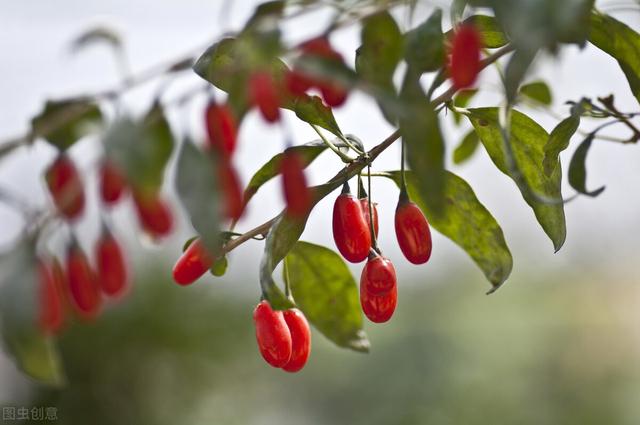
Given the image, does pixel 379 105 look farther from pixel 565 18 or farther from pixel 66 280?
pixel 66 280

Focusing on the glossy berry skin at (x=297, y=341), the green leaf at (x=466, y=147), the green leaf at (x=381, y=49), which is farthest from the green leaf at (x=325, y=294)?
the green leaf at (x=381, y=49)

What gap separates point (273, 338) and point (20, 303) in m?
0.30

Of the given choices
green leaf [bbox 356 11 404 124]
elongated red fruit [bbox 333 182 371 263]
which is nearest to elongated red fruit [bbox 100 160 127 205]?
green leaf [bbox 356 11 404 124]

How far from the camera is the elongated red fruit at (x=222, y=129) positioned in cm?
50

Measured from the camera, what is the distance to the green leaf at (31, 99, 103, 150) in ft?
1.67

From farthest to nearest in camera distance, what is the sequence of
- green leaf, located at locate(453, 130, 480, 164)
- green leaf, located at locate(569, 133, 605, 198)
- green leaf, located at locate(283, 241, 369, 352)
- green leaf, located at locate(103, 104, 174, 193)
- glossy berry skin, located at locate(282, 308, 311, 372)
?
1. green leaf, located at locate(453, 130, 480, 164)
2. green leaf, located at locate(283, 241, 369, 352)
3. glossy berry skin, located at locate(282, 308, 311, 372)
4. green leaf, located at locate(569, 133, 605, 198)
5. green leaf, located at locate(103, 104, 174, 193)

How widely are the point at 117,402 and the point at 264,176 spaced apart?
12.4ft

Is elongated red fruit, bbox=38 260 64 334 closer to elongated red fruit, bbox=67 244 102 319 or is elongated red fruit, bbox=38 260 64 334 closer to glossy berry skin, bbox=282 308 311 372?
elongated red fruit, bbox=67 244 102 319

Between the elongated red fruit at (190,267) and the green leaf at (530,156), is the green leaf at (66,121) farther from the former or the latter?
the green leaf at (530,156)

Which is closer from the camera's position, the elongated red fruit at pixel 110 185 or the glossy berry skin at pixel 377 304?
the elongated red fruit at pixel 110 185

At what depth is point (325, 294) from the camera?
36.0 inches

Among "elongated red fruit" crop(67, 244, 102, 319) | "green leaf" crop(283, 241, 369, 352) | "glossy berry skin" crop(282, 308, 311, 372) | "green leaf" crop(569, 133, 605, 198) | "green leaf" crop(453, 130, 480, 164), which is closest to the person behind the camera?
"elongated red fruit" crop(67, 244, 102, 319)

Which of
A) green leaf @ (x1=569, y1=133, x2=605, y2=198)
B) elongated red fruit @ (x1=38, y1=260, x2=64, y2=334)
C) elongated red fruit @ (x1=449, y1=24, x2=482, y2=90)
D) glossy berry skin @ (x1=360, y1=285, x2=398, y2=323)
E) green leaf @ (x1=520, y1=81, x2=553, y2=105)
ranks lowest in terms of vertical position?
glossy berry skin @ (x1=360, y1=285, x2=398, y2=323)

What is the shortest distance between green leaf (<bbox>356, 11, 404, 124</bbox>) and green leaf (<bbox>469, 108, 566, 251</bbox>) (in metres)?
0.24
